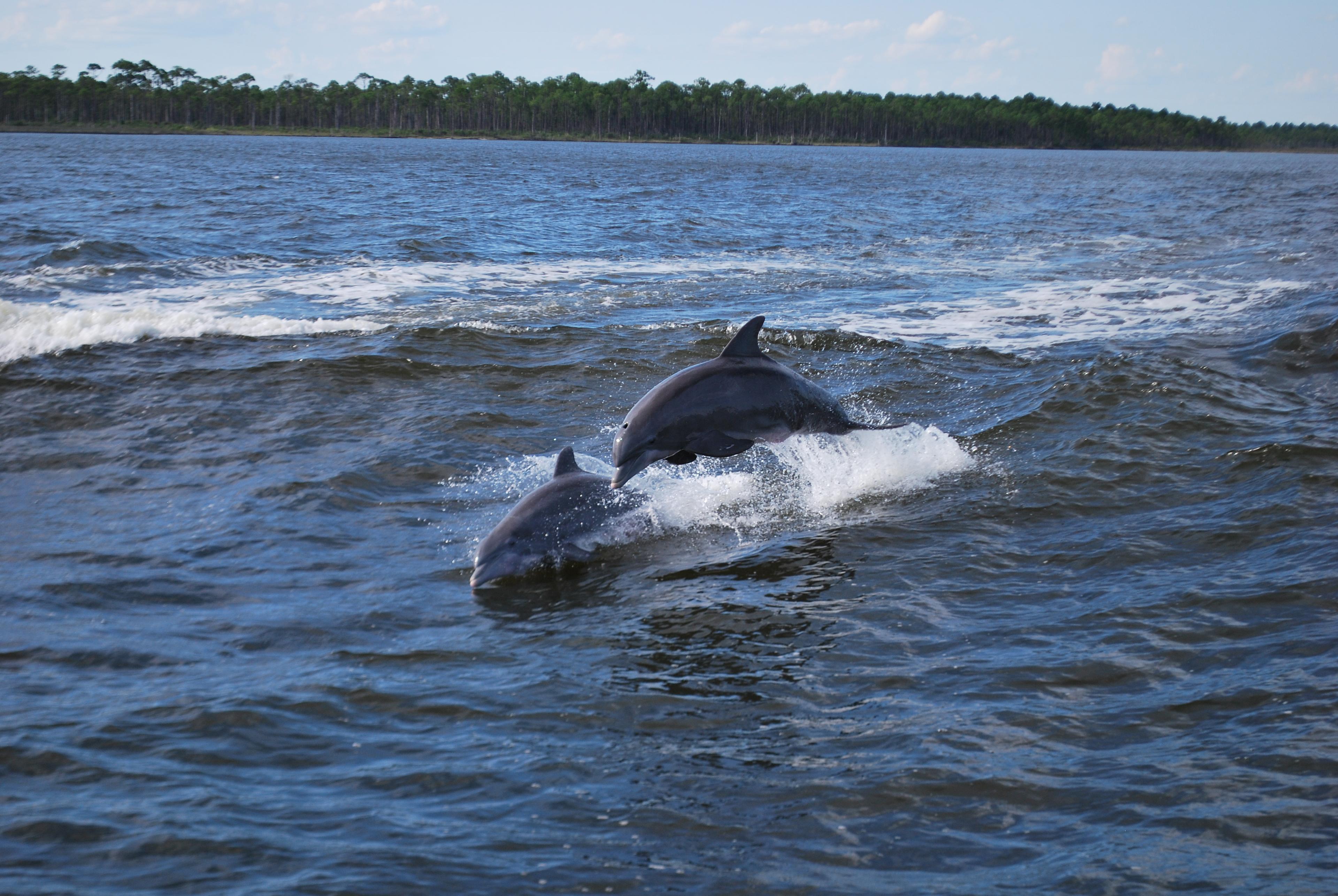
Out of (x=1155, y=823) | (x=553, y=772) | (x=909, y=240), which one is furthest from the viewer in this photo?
(x=909, y=240)

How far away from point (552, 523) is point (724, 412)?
1583 millimetres

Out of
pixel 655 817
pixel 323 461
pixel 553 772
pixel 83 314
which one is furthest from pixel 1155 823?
pixel 83 314

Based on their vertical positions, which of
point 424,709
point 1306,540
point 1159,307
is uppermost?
point 1159,307

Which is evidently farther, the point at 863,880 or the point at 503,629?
the point at 503,629

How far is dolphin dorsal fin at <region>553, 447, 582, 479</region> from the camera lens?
345 inches

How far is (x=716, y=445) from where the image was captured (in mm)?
7703

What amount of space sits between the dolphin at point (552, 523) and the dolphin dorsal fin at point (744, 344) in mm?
1511

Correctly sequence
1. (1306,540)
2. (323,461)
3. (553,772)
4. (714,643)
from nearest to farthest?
(553,772)
(714,643)
(1306,540)
(323,461)

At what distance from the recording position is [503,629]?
726cm

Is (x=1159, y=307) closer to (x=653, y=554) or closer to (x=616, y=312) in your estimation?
(x=616, y=312)

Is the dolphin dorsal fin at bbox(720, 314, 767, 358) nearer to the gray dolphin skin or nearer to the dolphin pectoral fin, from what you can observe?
the gray dolphin skin

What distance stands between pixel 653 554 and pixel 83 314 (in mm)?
11508

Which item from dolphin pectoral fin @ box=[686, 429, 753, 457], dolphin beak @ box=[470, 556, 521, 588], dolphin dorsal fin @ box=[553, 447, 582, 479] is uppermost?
dolphin pectoral fin @ box=[686, 429, 753, 457]

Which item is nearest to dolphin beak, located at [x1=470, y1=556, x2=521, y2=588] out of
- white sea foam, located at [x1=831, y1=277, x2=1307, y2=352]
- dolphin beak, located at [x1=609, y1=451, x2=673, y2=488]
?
dolphin beak, located at [x1=609, y1=451, x2=673, y2=488]
